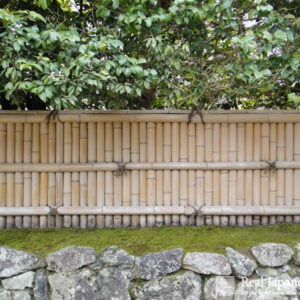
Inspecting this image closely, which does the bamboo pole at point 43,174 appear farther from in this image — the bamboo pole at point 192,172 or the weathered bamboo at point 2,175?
the bamboo pole at point 192,172

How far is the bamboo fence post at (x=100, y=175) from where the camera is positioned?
3.16 meters

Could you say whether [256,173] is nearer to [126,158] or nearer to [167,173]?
[167,173]

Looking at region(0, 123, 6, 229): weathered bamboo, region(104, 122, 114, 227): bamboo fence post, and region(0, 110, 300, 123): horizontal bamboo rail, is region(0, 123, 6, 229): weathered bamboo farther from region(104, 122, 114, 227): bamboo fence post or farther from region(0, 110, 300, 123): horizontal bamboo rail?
region(104, 122, 114, 227): bamboo fence post

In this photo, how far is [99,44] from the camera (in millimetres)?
2549

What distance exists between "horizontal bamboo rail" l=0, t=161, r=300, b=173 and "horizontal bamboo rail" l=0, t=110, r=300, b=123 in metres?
0.48

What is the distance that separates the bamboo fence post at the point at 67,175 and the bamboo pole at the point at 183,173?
1240 mm

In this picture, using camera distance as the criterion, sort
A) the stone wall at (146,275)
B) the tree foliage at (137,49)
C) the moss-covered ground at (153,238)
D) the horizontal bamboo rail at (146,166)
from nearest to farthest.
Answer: the tree foliage at (137,49), the stone wall at (146,275), the moss-covered ground at (153,238), the horizontal bamboo rail at (146,166)

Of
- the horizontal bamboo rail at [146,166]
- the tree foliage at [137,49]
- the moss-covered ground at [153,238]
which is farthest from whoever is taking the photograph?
the horizontal bamboo rail at [146,166]

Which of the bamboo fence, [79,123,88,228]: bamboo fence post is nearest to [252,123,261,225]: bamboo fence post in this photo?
the bamboo fence

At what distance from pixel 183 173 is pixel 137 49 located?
1.44 metres

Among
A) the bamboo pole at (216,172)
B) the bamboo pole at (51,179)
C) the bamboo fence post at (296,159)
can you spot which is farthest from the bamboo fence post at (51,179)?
the bamboo fence post at (296,159)

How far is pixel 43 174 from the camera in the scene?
10.3 feet

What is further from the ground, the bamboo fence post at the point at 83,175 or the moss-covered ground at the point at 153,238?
the bamboo fence post at the point at 83,175

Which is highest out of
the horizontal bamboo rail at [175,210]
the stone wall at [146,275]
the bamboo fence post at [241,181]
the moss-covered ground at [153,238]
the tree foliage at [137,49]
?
the tree foliage at [137,49]
